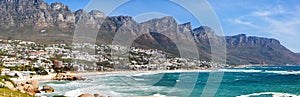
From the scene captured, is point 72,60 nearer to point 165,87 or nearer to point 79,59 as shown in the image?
point 79,59

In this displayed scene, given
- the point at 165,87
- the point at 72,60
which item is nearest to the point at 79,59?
the point at 72,60

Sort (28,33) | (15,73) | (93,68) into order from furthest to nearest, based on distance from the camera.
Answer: (28,33) → (93,68) → (15,73)

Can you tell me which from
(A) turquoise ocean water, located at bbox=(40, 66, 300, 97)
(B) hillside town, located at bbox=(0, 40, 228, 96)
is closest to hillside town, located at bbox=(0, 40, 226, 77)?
(B) hillside town, located at bbox=(0, 40, 228, 96)

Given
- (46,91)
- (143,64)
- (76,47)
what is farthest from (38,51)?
(46,91)

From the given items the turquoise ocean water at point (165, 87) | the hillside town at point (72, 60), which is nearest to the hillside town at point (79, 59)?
the hillside town at point (72, 60)

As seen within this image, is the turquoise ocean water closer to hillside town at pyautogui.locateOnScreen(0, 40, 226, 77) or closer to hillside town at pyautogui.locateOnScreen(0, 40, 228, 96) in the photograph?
hillside town at pyautogui.locateOnScreen(0, 40, 228, 96)

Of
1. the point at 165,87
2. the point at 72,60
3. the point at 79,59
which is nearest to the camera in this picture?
the point at 165,87

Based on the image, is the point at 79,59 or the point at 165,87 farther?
the point at 79,59

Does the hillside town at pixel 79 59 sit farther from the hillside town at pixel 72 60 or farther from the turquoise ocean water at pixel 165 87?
the turquoise ocean water at pixel 165 87

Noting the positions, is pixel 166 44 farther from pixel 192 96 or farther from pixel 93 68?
pixel 192 96

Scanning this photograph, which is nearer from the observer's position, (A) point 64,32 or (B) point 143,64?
(B) point 143,64

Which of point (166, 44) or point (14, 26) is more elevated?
point (14, 26)
